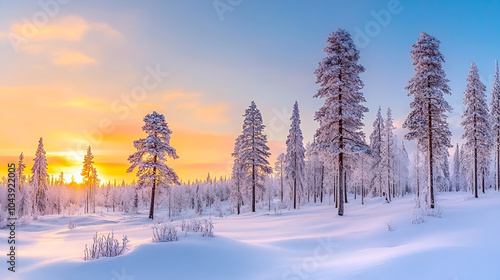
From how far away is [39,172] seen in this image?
174 ft

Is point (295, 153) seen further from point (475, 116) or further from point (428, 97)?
point (428, 97)

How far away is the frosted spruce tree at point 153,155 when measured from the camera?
1173 inches

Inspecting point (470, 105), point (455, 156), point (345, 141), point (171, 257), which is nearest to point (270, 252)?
point (171, 257)

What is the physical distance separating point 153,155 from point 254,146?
40.0 feet

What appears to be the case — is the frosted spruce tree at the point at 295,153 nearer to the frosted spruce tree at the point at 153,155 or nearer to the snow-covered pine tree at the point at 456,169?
the frosted spruce tree at the point at 153,155

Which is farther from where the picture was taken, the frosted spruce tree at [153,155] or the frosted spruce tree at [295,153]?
the frosted spruce tree at [295,153]

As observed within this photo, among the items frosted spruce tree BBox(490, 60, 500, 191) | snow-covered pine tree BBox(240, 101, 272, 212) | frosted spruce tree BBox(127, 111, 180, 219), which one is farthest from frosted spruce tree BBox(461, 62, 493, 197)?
frosted spruce tree BBox(127, 111, 180, 219)

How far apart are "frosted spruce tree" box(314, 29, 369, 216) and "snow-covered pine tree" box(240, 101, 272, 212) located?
48.6 ft

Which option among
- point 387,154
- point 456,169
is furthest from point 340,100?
point 456,169

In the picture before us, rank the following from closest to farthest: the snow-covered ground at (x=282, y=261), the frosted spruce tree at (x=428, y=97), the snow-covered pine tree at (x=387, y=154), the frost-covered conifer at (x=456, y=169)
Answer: the snow-covered ground at (x=282, y=261), the frosted spruce tree at (x=428, y=97), the snow-covered pine tree at (x=387, y=154), the frost-covered conifer at (x=456, y=169)

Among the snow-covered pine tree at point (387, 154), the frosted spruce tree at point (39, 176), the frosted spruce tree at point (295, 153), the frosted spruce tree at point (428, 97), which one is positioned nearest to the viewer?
the frosted spruce tree at point (428, 97)

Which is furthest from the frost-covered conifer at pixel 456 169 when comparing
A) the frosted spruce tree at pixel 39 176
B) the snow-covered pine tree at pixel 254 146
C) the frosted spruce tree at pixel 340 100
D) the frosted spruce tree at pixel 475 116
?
the frosted spruce tree at pixel 39 176

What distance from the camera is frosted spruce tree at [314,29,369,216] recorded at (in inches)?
822

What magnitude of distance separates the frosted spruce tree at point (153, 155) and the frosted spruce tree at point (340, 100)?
17.2 m
